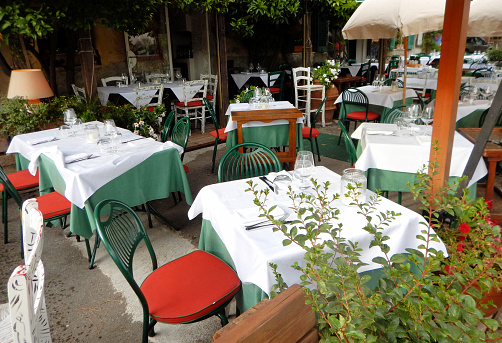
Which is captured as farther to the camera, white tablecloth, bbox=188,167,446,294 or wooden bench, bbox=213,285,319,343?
white tablecloth, bbox=188,167,446,294

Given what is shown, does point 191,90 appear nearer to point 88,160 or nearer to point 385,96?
point 385,96

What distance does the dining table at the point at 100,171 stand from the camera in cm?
277

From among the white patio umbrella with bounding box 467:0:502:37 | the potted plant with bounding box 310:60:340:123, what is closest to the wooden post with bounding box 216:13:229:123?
the potted plant with bounding box 310:60:340:123

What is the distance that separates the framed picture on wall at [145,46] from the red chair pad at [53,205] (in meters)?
5.33

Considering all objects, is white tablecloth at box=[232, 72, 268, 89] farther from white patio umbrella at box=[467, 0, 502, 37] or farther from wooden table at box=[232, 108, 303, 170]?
white patio umbrella at box=[467, 0, 502, 37]

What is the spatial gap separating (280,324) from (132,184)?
237cm

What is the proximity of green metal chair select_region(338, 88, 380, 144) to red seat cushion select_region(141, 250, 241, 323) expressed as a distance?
4.13 metres

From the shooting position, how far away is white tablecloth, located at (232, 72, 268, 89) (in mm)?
8477

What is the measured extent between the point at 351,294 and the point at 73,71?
280 inches

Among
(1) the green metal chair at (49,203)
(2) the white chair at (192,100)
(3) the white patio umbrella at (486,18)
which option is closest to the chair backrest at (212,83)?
(2) the white chair at (192,100)

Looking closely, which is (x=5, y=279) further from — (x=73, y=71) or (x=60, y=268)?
(x=73, y=71)

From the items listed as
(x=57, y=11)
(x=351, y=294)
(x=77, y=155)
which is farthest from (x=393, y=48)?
(x=351, y=294)

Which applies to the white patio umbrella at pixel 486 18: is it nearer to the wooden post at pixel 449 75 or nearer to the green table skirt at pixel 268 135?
the green table skirt at pixel 268 135

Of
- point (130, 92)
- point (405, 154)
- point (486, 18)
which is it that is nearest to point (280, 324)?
point (405, 154)
